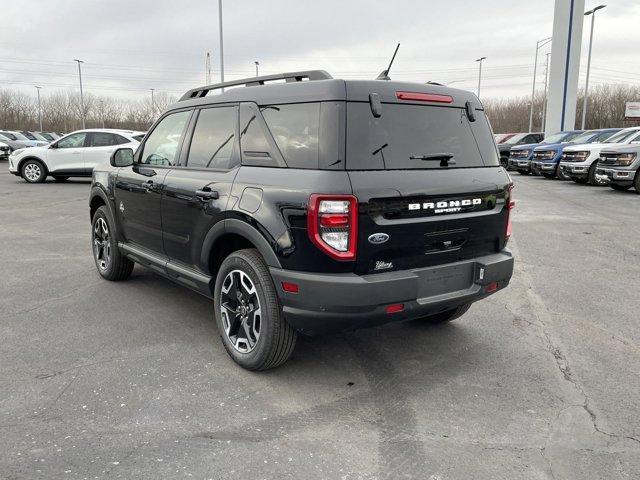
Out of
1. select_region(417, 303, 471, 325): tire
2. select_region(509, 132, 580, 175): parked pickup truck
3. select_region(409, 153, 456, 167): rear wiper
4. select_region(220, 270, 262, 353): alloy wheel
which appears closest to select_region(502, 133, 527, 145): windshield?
select_region(509, 132, 580, 175): parked pickup truck

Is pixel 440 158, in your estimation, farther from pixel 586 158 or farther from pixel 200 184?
pixel 586 158

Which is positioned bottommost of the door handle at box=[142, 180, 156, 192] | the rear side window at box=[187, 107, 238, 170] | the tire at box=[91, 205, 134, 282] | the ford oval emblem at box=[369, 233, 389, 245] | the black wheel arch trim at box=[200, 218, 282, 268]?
the tire at box=[91, 205, 134, 282]

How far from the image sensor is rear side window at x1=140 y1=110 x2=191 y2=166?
4.52 metres

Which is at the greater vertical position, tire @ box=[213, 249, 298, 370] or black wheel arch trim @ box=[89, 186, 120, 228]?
black wheel arch trim @ box=[89, 186, 120, 228]

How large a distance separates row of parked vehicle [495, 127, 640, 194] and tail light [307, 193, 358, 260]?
11525mm

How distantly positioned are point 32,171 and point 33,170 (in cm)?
5

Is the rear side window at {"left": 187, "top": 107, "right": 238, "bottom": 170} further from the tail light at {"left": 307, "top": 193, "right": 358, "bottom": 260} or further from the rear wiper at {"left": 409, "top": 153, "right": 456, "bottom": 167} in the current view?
the rear wiper at {"left": 409, "top": 153, "right": 456, "bottom": 167}

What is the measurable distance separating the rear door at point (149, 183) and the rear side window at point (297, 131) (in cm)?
131

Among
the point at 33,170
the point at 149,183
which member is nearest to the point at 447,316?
the point at 149,183

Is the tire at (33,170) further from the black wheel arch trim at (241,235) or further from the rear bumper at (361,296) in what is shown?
the rear bumper at (361,296)

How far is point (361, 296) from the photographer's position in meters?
3.03

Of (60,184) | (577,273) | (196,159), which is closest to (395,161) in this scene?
(196,159)

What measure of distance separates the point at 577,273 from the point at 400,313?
4.12m

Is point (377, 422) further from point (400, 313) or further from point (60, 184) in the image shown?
point (60, 184)
